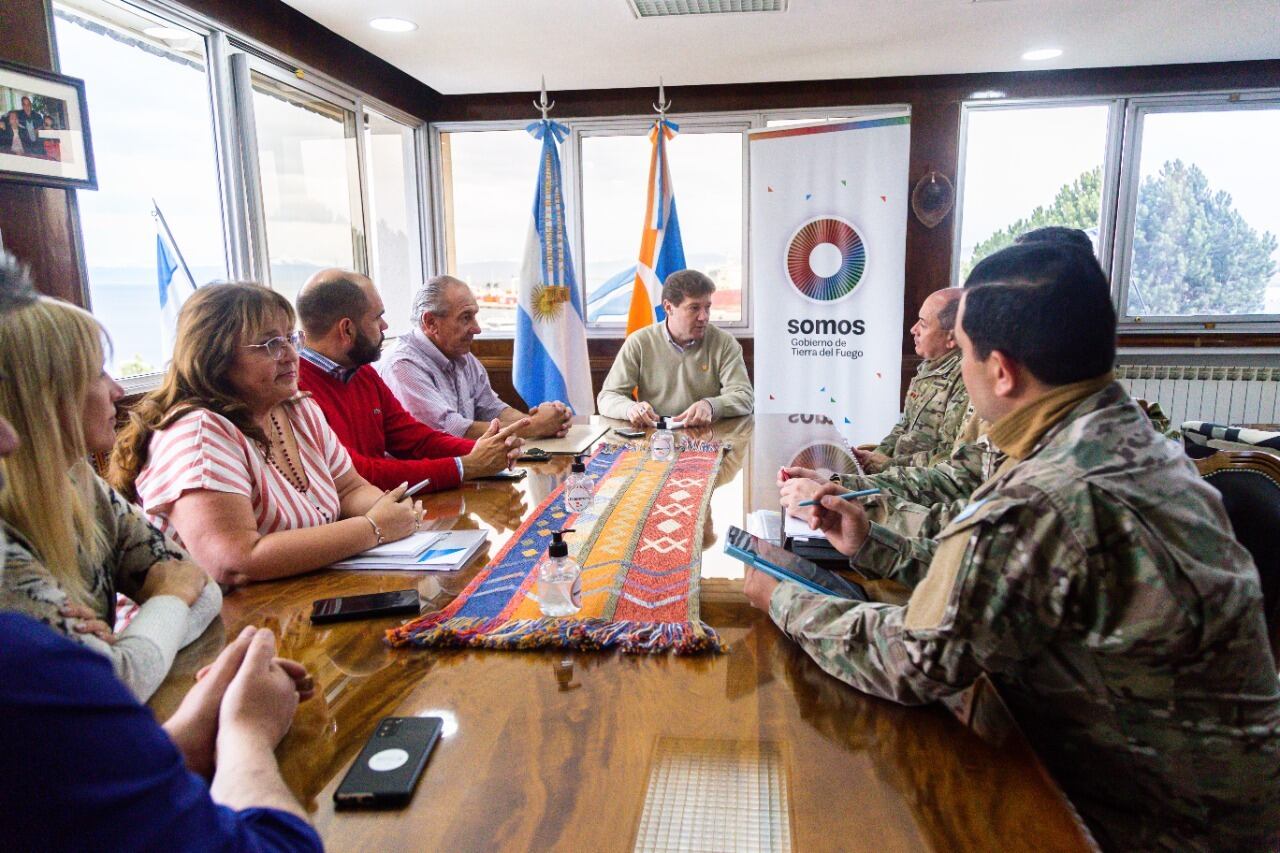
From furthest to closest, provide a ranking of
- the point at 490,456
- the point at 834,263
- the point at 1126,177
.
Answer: the point at 1126,177, the point at 834,263, the point at 490,456

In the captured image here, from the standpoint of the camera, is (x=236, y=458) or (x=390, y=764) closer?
(x=390, y=764)

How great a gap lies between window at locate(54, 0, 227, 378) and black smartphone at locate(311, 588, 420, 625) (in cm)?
175

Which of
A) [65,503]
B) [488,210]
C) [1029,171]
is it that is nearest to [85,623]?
[65,503]

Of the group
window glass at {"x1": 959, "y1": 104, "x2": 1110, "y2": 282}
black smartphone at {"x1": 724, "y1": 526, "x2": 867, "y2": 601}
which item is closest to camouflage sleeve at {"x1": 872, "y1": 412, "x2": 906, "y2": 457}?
black smartphone at {"x1": 724, "y1": 526, "x2": 867, "y2": 601}

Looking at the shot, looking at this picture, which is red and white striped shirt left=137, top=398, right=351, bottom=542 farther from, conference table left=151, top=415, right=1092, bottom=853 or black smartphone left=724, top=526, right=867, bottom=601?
black smartphone left=724, top=526, right=867, bottom=601

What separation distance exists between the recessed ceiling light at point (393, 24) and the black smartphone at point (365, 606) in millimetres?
3270

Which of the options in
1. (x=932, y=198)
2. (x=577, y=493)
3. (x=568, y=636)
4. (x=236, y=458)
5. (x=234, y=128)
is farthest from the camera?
(x=932, y=198)

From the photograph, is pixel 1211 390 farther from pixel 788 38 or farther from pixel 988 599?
pixel 988 599

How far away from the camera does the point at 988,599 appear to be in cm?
87

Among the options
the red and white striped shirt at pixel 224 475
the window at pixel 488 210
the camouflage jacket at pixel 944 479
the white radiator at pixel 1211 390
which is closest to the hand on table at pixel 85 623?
the red and white striped shirt at pixel 224 475

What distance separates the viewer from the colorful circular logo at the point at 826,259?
4.07m

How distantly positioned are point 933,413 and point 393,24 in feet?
10.0

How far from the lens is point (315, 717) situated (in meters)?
0.96

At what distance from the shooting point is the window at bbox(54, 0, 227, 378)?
2684 mm
